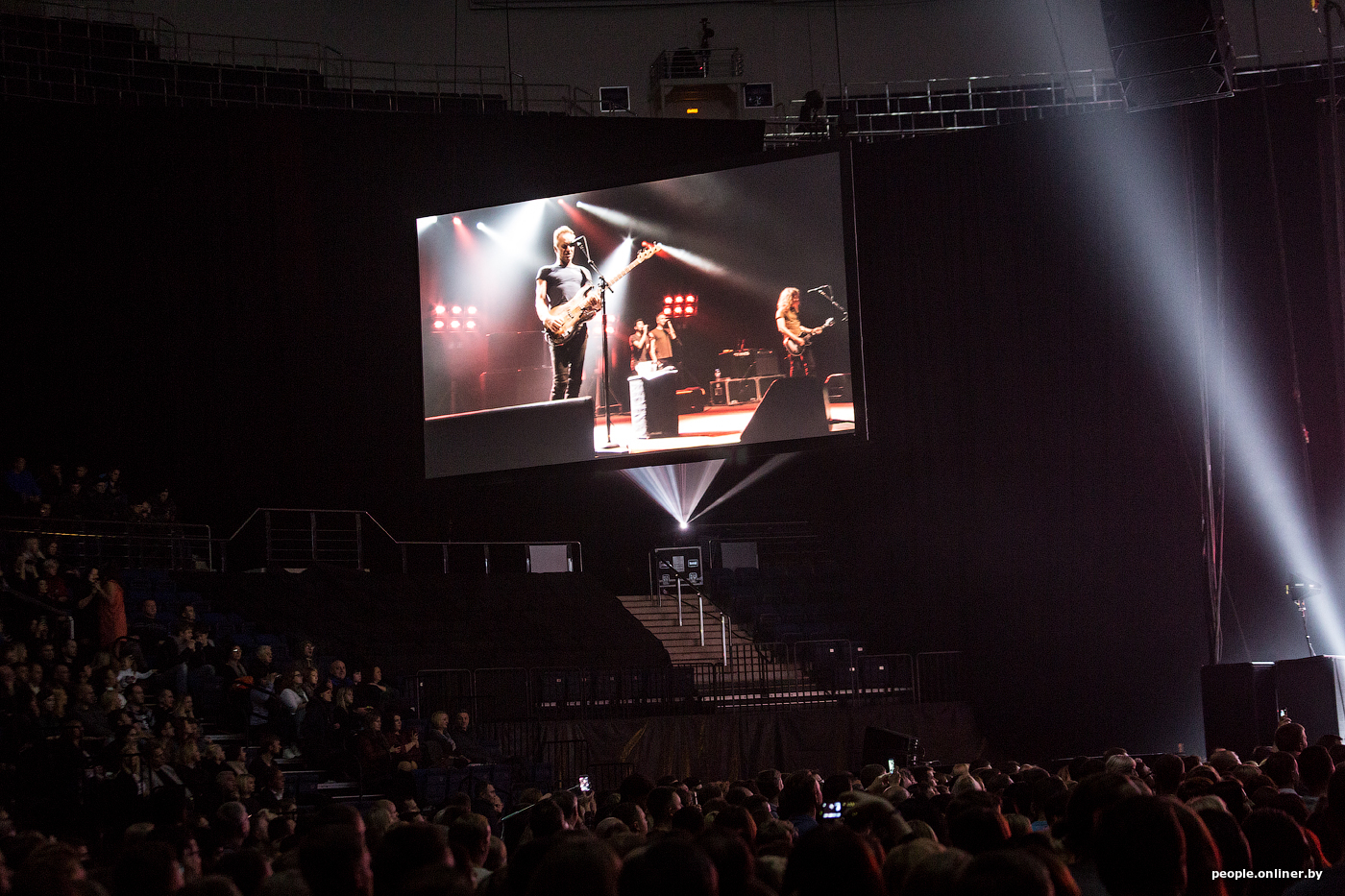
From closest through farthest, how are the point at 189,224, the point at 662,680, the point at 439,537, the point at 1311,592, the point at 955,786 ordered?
the point at 955,786
the point at 1311,592
the point at 662,680
the point at 189,224
the point at 439,537

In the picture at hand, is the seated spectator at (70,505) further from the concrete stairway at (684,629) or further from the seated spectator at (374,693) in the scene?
the concrete stairway at (684,629)

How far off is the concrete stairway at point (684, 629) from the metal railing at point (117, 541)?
5540 millimetres

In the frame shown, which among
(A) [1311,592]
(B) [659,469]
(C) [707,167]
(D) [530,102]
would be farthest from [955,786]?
(D) [530,102]

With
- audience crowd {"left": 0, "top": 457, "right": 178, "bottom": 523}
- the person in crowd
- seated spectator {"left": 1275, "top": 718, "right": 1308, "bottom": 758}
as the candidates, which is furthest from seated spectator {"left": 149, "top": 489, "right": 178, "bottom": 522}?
seated spectator {"left": 1275, "top": 718, "right": 1308, "bottom": 758}

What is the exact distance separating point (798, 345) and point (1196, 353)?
180 inches

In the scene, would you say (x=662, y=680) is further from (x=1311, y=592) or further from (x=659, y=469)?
(x=1311, y=592)

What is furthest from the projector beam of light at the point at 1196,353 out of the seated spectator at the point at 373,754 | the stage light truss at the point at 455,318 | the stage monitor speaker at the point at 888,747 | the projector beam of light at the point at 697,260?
the seated spectator at the point at 373,754

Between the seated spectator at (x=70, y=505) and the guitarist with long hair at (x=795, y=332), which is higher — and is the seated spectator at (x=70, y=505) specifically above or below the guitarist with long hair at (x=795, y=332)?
below

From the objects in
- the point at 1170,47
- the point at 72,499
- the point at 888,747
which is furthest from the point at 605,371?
the point at 1170,47

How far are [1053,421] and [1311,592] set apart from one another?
381cm

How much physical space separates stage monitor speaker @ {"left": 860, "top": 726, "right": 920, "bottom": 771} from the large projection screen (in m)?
3.55

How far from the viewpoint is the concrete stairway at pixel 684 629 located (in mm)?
17125

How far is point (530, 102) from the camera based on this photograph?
824 inches

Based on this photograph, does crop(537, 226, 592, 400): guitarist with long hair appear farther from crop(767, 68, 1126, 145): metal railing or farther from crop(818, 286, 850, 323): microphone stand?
crop(767, 68, 1126, 145): metal railing
